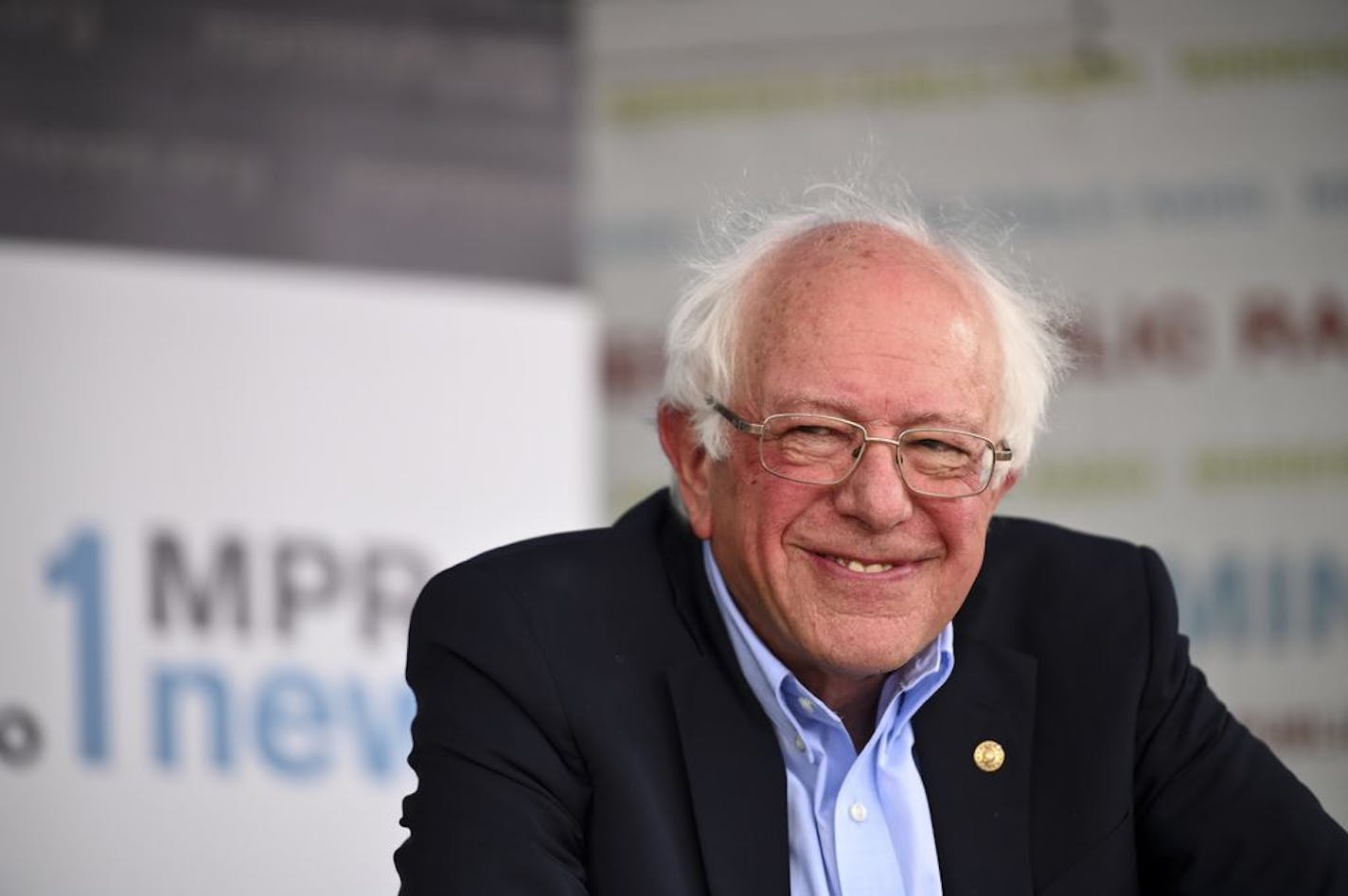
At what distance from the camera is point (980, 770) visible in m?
2.12

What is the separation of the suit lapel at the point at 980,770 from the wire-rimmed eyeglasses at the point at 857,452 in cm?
28

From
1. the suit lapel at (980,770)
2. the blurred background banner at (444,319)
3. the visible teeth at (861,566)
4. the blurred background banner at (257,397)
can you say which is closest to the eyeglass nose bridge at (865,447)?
the visible teeth at (861,566)

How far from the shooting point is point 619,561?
225cm

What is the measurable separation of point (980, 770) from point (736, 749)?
0.99 feet

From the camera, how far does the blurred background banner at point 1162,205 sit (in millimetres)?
4805

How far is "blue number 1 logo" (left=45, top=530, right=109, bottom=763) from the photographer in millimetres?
3592

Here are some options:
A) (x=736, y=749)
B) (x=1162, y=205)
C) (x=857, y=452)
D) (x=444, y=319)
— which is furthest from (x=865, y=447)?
(x=1162, y=205)

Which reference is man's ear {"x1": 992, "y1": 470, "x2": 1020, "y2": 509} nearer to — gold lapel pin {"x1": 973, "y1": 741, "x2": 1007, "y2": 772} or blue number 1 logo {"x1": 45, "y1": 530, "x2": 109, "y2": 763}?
gold lapel pin {"x1": 973, "y1": 741, "x2": 1007, "y2": 772}

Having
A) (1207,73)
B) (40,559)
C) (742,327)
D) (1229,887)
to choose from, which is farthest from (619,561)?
(1207,73)

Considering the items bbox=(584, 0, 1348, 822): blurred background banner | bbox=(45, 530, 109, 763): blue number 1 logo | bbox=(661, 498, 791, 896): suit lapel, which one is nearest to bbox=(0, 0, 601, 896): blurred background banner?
bbox=(45, 530, 109, 763): blue number 1 logo

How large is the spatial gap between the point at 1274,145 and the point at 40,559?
11.2ft

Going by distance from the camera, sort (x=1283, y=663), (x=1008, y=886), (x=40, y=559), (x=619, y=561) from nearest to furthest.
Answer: (x=1008, y=886) → (x=619, y=561) → (x=40, y=559) → (x=1283, y=663)

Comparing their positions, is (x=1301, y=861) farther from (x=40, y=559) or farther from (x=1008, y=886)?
(x=40, y=559)

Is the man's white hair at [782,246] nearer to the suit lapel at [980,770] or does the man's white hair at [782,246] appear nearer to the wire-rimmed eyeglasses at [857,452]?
the wire-rimmed eyeglasses at [857,452]
